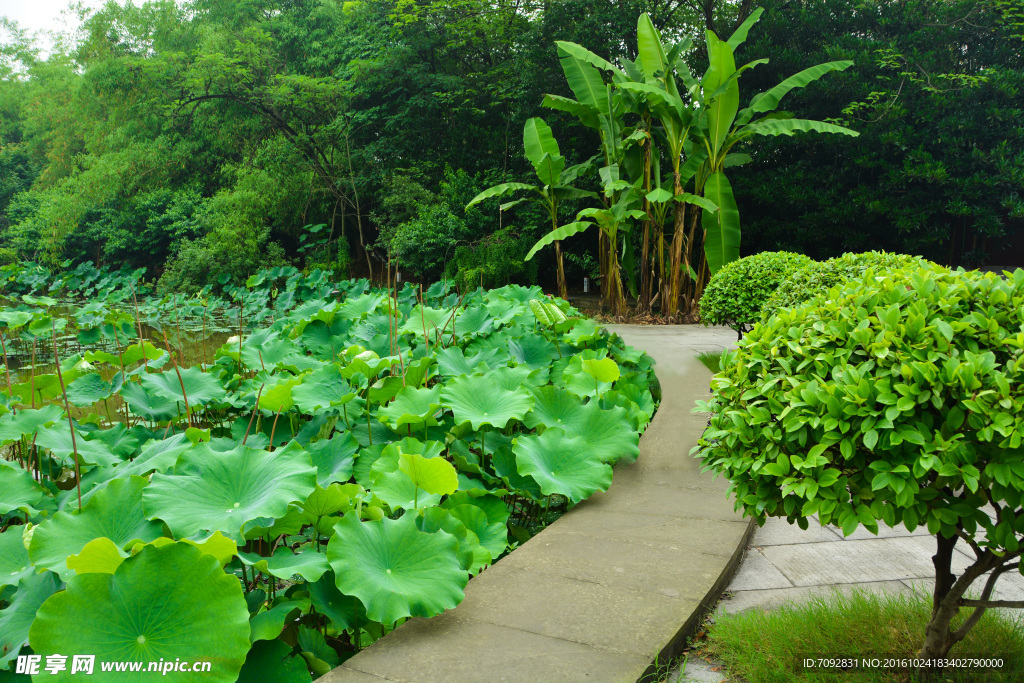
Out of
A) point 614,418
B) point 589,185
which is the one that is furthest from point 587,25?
point 614,418

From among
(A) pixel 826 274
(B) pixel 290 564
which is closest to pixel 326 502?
(B) pixel 290 564

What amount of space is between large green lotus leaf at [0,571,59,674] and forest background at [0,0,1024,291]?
8.96 m

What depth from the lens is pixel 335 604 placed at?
62.2 inches

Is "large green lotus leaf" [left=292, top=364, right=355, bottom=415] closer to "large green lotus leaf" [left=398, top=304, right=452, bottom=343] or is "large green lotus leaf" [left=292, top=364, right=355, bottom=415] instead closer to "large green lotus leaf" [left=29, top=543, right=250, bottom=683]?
"large green lotus leaf" [left=398, top=304, right=452, bottom=343]

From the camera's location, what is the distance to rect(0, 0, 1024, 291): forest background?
33.6 feet

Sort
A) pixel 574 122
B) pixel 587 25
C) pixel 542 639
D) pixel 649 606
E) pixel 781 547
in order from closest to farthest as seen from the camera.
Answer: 1. pixel 542 639
2. pixel 649 606
3. pixel 781 547
4. pixel 587 25
5. pixel 574 122

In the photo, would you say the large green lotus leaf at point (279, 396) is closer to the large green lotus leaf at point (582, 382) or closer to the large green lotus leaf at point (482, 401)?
the large green lotus leaf at point (482, 401)

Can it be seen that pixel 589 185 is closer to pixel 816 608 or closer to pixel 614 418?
pixel 614 418

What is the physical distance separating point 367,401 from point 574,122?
32.9 ft

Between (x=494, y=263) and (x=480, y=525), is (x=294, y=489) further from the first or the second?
(x=494, y=263)

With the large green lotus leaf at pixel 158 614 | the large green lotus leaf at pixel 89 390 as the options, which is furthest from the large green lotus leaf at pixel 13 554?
the large green lotus leaf at pixel 89 390

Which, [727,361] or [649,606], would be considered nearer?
[649,606]

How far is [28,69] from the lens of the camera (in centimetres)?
2767

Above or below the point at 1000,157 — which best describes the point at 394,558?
below
